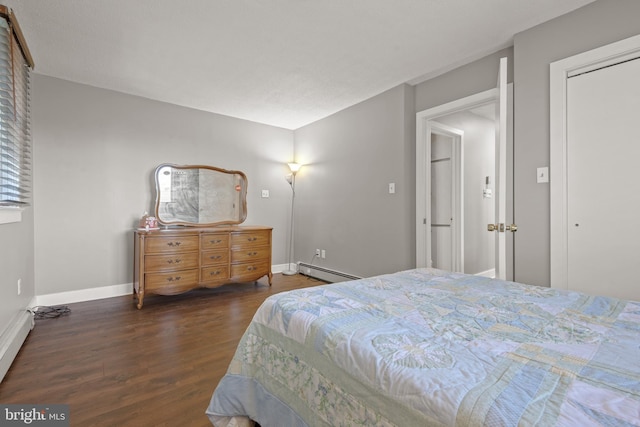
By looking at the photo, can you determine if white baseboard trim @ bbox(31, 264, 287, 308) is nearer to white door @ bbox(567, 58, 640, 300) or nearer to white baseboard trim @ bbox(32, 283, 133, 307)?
white baseboard trim @ bbox(32, 283, 133, 307)

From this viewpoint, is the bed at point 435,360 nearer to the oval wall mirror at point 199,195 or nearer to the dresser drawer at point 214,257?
the dresser drawer at point 214,257

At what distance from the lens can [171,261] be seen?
125 inches

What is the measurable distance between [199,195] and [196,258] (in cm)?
96

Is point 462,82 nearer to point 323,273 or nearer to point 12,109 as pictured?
point 323,273

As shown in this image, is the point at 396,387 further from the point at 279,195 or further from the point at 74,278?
the point at 279,195

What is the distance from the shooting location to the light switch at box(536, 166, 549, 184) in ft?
6.96

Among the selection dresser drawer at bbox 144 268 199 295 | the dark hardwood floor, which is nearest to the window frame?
the dark hardwood floor

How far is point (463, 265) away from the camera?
398 centimetres

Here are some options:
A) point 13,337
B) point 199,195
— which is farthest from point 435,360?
point 199,195

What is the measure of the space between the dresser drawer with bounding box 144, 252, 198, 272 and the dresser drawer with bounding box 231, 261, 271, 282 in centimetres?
50

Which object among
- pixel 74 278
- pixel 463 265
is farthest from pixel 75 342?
pixel 463 265

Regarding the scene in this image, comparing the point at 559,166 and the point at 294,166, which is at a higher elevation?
the point at 294,166

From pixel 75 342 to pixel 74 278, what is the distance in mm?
1247

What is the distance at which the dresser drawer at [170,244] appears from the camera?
3.06 meters
